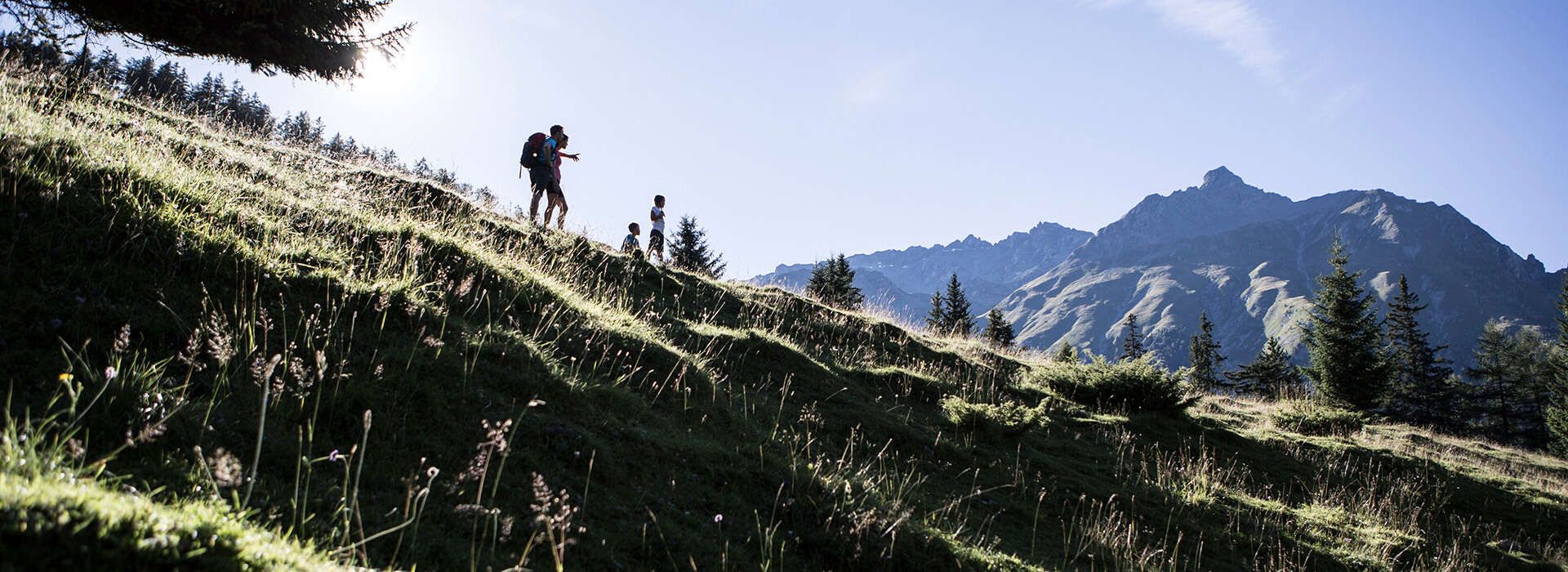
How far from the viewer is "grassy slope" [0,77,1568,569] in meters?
3.56

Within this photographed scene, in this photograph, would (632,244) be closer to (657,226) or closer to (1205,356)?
(657,226)

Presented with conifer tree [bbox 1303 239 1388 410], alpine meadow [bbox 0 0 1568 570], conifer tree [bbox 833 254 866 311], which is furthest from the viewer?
conifer tree [bbox 833 254 866 311]

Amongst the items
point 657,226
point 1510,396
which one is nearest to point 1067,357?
point 657,226

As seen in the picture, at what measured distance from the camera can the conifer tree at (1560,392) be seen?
30.9 m

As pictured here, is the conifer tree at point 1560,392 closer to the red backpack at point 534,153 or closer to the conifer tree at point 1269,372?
the conifer tree at point 1269,372

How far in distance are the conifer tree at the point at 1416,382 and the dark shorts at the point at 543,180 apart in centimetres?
→ 6262

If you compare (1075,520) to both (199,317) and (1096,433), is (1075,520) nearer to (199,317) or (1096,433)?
(1096,433)

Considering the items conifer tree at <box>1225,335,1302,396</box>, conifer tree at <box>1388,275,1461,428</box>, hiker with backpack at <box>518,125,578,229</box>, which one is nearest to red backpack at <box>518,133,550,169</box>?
hiker with backpack at <box>518,125,578,229</box>

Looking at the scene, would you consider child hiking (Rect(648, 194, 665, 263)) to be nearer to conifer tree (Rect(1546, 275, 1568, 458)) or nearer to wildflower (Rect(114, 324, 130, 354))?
wildflower (Rect(114, 324, 130, 354))

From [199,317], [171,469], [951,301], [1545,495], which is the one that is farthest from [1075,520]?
[951,301]

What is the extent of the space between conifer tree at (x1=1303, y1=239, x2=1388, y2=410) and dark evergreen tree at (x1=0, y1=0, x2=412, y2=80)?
38.1 metres

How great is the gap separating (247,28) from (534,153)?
5838 millimetres

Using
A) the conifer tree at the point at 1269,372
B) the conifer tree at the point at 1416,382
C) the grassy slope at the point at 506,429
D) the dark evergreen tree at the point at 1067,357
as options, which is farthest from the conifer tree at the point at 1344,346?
the grassy slope at the point at 506,429

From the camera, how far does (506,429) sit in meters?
4.54
